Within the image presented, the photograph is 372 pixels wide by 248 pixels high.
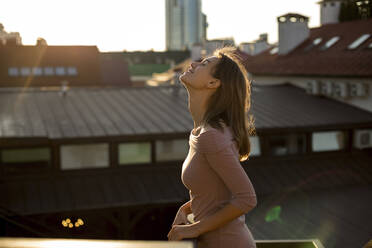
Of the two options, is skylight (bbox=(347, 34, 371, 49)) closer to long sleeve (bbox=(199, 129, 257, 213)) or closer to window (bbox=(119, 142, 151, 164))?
window (bbox=(119, 142, 151, 164))

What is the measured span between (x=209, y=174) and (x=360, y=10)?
1889 inches

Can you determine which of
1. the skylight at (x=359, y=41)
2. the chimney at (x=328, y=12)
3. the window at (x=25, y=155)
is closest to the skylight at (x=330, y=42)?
the skylight at (x=359, y=41)

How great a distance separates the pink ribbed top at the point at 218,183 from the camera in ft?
9.29

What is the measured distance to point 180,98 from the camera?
2208cm

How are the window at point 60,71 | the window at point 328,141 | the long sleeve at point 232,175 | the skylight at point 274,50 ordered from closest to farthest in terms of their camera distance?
the long sleeve at point 232,175, the window at point 328,141, the skylight at point 274,50, the window at point 60,71

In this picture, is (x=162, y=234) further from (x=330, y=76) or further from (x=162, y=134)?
(x=330, y=76)

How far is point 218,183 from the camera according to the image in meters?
2.95

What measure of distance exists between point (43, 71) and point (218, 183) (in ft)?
164

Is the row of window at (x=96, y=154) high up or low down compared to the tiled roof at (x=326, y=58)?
down

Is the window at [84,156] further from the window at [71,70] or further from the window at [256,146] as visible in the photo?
the window at [71,70]

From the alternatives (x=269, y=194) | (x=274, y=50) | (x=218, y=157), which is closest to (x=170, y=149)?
(x=269, y=194)

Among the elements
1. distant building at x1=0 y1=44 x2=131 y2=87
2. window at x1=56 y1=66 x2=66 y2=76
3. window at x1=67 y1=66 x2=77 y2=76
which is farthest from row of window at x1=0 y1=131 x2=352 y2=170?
window at x1=67 y1=66 x2=77 y2=76

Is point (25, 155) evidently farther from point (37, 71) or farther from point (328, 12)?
point (37, 71)

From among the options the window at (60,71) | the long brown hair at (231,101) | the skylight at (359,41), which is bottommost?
the window at (60,71)
